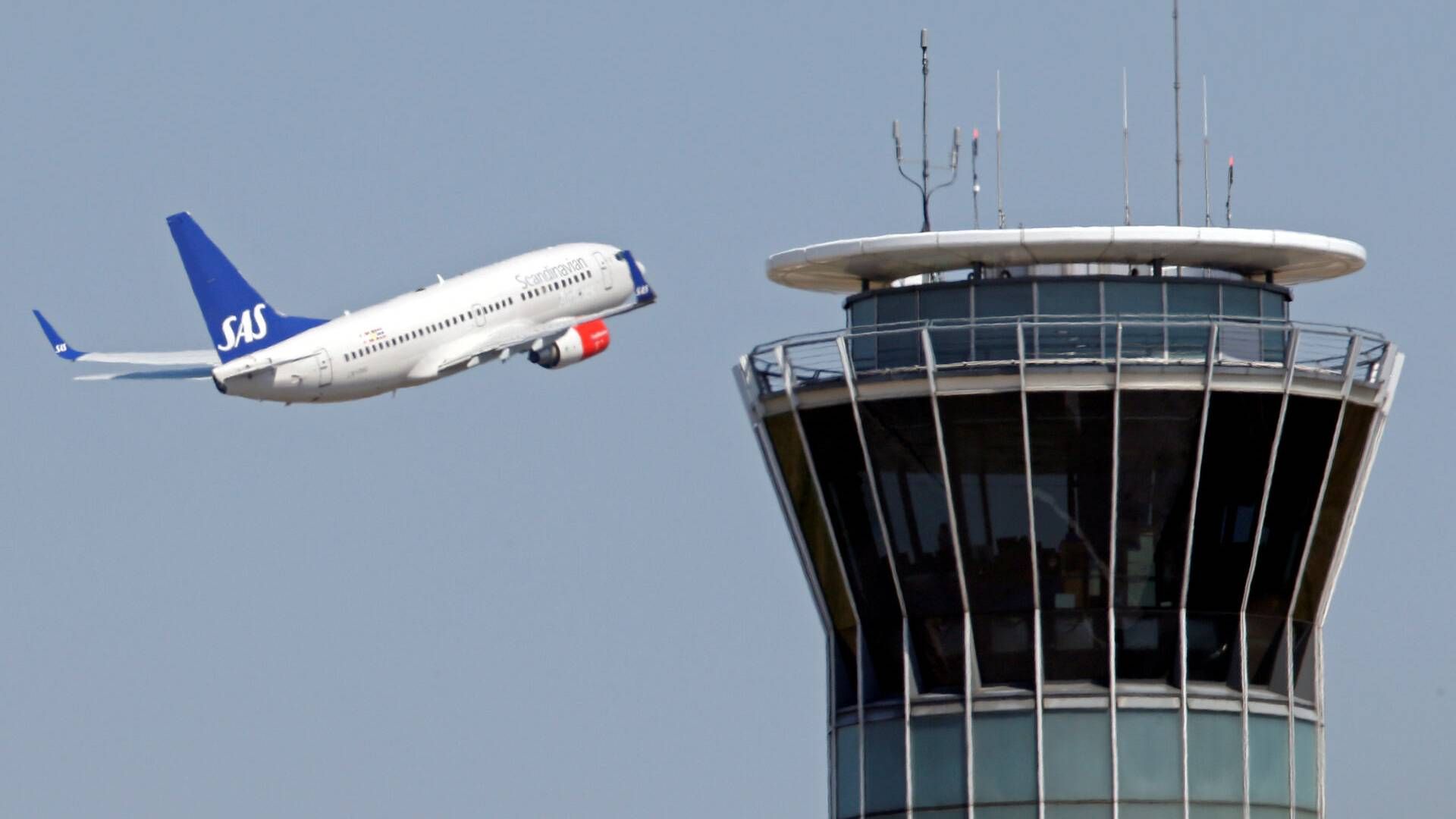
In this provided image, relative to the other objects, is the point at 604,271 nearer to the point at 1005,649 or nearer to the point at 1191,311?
the point at 1005,649

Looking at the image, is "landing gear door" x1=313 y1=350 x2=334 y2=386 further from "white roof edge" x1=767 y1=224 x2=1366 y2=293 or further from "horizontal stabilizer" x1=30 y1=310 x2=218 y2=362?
"white roof edge" x1=767 y1=224 x2=1366 y2=293

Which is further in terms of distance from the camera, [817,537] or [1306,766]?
[817,537]

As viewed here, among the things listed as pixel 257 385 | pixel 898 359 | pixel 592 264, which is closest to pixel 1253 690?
pixel 898 359

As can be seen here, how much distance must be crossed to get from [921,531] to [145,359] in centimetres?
7476

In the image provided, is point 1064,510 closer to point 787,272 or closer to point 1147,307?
point 1147,307

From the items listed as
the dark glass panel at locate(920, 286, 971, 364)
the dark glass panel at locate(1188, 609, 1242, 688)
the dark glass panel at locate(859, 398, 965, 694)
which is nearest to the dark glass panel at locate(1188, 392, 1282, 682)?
the dark glass panel at locate(1188, 609, 1242, 688)

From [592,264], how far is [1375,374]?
83.1m

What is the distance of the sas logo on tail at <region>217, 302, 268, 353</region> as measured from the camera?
450 feet

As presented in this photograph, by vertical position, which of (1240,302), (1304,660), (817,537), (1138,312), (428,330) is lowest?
(428,330)

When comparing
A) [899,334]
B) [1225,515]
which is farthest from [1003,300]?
[1225,515]

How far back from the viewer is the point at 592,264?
14962cm

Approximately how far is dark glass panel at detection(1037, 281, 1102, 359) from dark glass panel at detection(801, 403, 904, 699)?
5.07 meters

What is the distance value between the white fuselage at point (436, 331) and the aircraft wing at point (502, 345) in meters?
0.05

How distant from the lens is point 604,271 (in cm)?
14988
